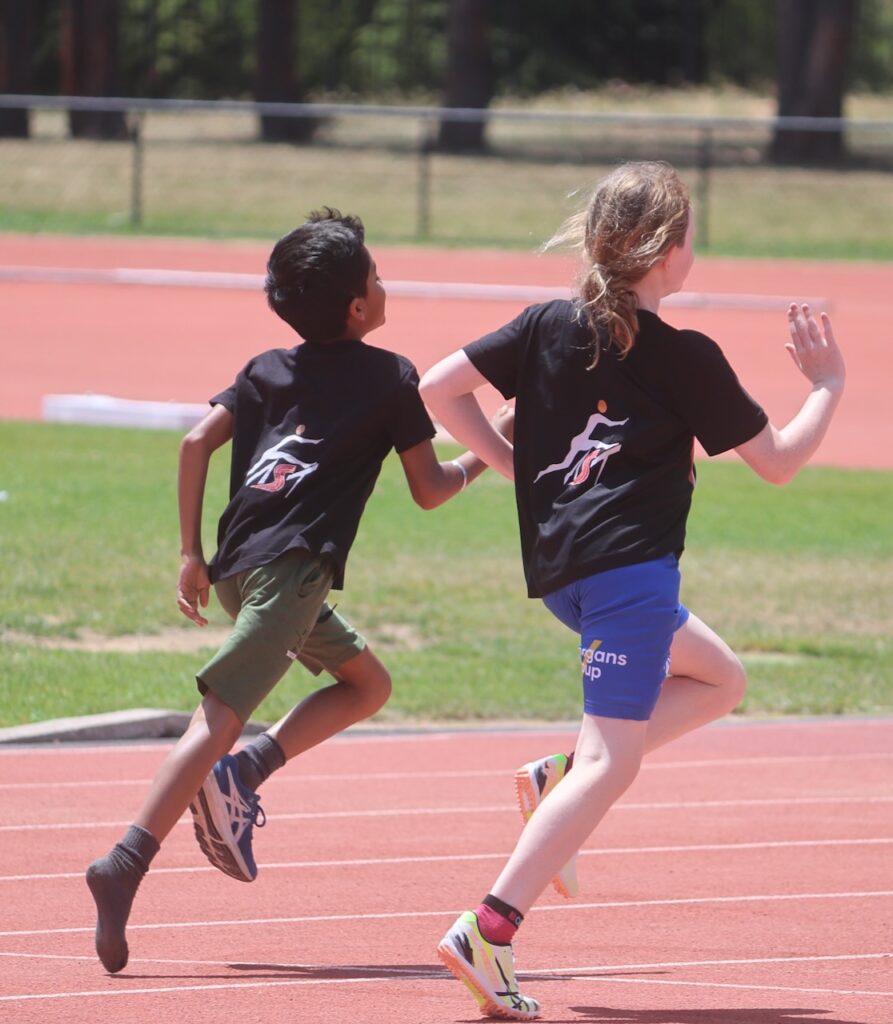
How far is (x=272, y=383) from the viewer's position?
474cm

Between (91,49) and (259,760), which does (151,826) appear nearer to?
(259,760)

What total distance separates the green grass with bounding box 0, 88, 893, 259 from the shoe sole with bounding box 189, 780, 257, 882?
28.2 metres

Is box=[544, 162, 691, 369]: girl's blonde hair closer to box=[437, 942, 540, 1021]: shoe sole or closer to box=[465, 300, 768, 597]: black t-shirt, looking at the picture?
box=[465, 300, 768, 597]: black t-shirt

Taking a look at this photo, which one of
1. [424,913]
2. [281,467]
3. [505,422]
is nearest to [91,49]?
[424,913]

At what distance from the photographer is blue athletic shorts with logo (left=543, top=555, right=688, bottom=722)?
432 centimetres

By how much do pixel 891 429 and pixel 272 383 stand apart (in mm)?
13982

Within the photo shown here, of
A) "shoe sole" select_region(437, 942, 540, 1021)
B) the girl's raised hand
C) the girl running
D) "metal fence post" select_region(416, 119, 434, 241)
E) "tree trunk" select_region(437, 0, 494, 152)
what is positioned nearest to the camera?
"shoe sole" select_region(437, 942, 540, 1021)

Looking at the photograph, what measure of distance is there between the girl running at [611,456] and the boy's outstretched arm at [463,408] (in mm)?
50

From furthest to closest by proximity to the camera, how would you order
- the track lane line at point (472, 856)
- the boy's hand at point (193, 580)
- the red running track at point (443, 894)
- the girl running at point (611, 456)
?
the track lane line at point (472, 856), the boy's hand at point (193, 580), the red running track at point (443, 894), the girl running at point (611, 456)

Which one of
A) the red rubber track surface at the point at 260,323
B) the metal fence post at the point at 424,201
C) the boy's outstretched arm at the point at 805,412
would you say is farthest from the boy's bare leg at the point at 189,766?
the metal fence post at the point at 424,201

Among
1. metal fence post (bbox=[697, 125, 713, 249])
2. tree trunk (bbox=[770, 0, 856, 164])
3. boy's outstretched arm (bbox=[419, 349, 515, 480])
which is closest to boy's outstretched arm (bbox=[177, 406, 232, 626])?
boy's outstretched arm (bbox=[419, 349, 515, 480])

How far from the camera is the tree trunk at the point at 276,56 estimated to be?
140 feet

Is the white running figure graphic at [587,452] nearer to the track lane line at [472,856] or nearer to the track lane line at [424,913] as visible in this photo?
the track lane line at [424,913]

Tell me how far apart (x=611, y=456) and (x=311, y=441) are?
76 centimetres
